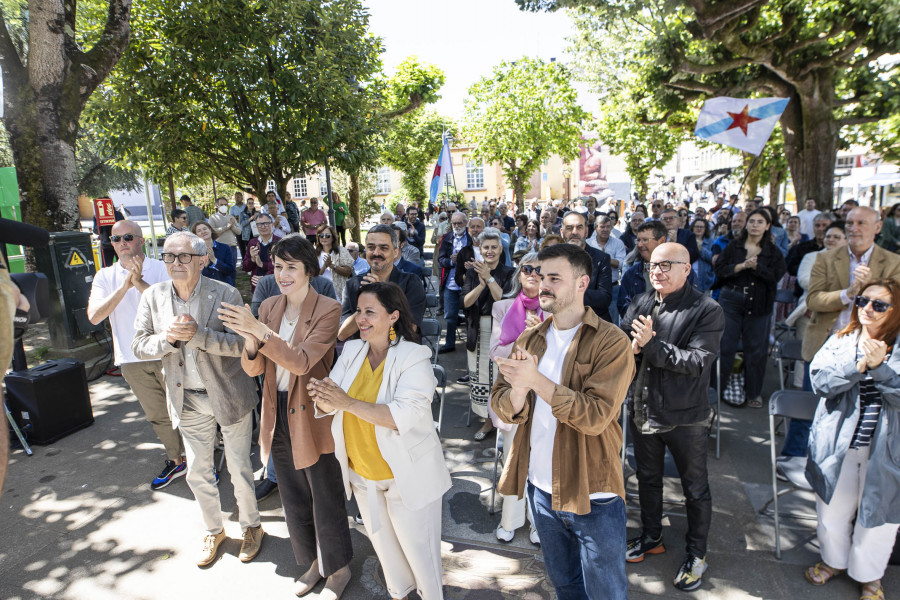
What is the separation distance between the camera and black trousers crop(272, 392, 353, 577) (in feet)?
10.5

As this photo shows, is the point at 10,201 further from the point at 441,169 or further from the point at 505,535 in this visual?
the point at 505,535

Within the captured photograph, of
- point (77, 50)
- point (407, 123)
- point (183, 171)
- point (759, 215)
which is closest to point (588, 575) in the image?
point (759, 215)

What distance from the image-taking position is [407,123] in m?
33.5

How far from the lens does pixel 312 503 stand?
3338 mm

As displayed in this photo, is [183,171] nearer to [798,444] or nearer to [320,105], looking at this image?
[320,105]

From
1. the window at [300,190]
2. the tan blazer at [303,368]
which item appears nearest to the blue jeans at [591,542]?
the tan blazer at [303,368]

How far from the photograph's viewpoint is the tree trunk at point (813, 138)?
12.8 metres

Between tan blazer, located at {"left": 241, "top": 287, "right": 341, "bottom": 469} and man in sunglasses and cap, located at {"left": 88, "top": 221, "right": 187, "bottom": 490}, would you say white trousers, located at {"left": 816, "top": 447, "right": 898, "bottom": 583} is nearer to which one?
tan blazer, located at {"left": 241, "top": 287, "right": 341, "bottom": 469}

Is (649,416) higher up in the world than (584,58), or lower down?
lower down

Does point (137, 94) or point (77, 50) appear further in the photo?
point (137, 94)

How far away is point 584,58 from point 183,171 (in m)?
14.8

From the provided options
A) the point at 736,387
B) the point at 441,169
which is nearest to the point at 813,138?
the point at 441,169

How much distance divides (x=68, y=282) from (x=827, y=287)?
8716mm

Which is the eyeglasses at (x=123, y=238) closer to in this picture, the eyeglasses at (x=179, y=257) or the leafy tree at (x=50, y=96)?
the eyeglasses at (x=179, y=257)
